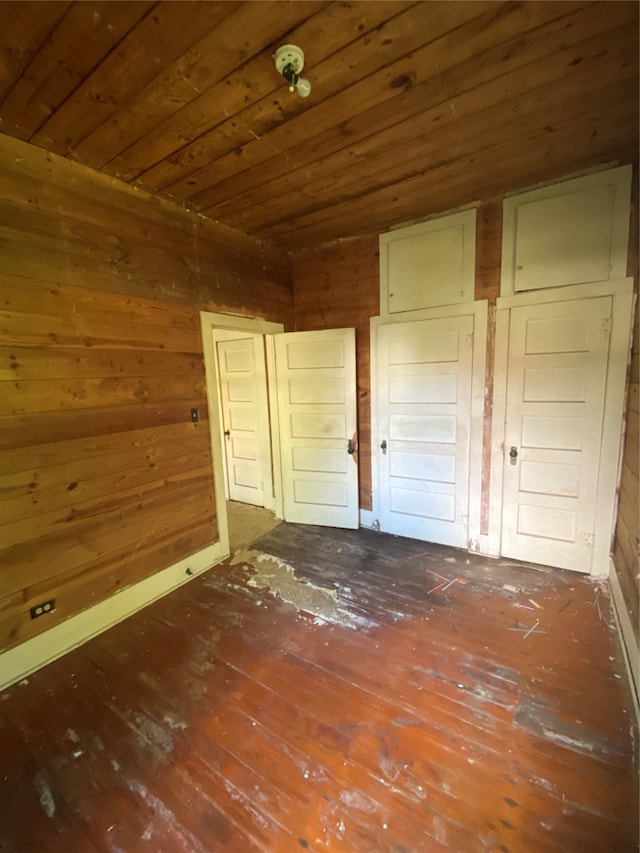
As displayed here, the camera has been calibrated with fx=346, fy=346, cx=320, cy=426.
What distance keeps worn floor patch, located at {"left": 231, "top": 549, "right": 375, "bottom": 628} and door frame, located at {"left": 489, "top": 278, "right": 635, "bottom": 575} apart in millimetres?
1520

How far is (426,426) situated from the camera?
10.1 feet

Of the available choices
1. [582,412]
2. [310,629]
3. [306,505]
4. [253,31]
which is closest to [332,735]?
[310,629]

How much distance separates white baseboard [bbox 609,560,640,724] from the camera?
1637mm

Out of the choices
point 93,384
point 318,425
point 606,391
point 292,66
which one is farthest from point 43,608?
point 606,391

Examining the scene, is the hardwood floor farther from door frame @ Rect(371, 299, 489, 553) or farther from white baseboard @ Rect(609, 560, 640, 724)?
door frame @ Rect(371, 299, 489, 553)

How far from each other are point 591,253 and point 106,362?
127 inches

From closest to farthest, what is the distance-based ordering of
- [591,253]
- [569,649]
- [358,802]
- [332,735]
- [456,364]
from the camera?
[358,802] < [332,735] < [569,649] < [591,253] < [456,364]

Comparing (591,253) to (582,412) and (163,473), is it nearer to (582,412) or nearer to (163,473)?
(582,412)

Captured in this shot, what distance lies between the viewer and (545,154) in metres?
2.06

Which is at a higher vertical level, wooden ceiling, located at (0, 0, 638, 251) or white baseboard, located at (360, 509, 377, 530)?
wooden ceiling, located at (0, 0, 638, 251)

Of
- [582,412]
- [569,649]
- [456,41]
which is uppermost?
[456,41]

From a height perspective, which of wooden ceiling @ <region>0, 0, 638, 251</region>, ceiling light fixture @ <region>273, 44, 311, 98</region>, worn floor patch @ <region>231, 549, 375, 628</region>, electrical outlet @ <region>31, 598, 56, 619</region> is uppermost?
wooden ceiling @ <region>0, 0, 638, 251</region>

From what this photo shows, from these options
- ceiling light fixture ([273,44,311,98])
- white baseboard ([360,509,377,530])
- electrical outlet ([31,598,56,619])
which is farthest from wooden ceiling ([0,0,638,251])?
white baseboard ([360,509,377,530])

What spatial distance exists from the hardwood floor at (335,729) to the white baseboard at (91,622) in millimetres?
78
